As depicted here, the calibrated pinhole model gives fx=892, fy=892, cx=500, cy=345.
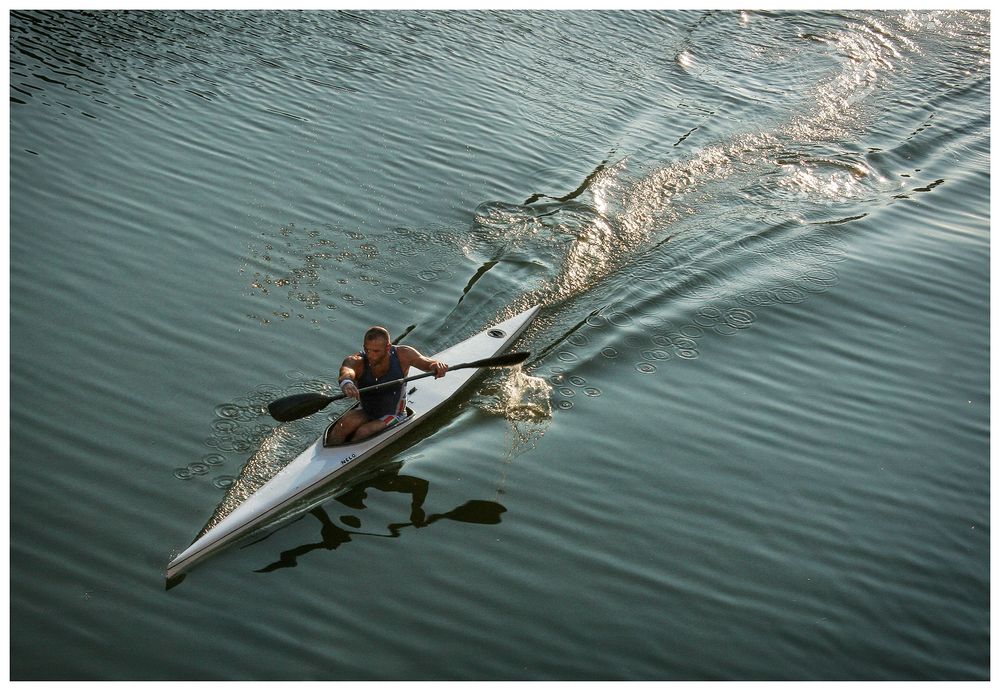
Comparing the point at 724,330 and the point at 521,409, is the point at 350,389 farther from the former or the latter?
the point at 724,330

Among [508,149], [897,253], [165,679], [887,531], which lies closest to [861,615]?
[887,531]

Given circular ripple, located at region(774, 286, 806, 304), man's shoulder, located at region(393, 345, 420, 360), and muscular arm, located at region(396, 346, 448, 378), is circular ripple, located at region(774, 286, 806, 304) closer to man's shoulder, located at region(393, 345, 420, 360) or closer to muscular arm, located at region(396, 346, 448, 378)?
muscular arm, located at region(396, 346, 448, 378)

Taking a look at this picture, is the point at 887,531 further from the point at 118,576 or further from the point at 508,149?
the point at 508,149

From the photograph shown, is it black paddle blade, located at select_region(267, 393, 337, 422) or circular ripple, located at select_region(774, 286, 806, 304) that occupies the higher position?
circular ripple, located at select_region(774, 286, 806, 304)

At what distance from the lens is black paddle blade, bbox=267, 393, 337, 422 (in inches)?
309

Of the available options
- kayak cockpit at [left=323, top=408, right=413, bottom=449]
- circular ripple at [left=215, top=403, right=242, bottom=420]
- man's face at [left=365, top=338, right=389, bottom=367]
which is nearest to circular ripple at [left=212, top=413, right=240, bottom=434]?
circular ripple at [left=215, top=403, right=242, bottom=420]

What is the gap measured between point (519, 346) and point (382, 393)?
7.52 feet

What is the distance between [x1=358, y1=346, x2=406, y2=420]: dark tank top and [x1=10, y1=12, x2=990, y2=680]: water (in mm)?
602

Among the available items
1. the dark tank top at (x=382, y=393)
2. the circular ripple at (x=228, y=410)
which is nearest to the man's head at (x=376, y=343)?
the dark tank top at (x=382, y=393)

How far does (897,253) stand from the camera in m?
12.3

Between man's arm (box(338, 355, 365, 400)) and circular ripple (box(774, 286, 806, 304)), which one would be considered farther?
circular ripple (box(774, 286, 806, 304))

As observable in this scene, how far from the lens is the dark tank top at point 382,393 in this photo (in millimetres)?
8312

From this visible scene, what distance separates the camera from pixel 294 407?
25.8 feet

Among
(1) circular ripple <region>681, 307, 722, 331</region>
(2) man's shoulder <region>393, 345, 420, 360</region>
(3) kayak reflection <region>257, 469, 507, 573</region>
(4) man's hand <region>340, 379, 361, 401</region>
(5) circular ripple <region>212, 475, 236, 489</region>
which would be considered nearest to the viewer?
(3) kayak reflection <region>257, 469, 507, 573</region>
